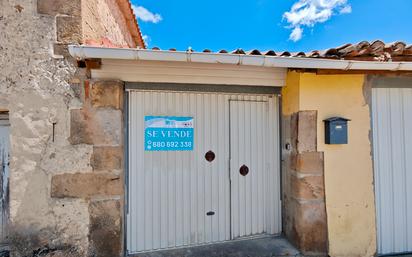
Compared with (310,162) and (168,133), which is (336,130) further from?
(168,133)

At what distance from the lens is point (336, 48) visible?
292 cm

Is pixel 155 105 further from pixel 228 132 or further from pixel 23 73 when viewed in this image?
pixel 23 73

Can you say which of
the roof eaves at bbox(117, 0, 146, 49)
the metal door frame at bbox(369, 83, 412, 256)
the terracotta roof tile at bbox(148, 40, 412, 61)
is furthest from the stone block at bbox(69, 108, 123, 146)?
the metal door frame at bbox(369, 83, 412, 256)

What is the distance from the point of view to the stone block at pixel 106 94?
112 inches

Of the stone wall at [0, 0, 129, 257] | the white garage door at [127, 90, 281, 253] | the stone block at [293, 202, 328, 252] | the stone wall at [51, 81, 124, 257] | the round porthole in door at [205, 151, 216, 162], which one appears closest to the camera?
the stone wall at [0, 0, 129, 257]

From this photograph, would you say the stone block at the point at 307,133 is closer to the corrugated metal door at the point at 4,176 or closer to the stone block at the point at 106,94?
the stone block at the point at 106,94

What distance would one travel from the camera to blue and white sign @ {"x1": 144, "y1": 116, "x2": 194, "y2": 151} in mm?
3168

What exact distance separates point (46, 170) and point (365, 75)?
13.1ft

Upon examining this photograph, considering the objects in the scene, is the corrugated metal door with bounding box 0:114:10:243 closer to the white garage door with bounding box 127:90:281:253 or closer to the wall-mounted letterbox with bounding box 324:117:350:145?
the white garage door with bounding box 127:90:281:253

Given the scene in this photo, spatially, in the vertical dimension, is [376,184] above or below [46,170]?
below

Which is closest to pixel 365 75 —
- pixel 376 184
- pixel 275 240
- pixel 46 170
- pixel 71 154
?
pixel 376 184

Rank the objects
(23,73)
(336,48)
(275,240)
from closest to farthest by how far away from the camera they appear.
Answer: (23,73) → (336,48) → (275,240)

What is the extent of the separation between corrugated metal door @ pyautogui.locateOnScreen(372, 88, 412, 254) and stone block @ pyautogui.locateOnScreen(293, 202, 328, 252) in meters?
0.80

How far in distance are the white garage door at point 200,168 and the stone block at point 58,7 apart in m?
1.11
